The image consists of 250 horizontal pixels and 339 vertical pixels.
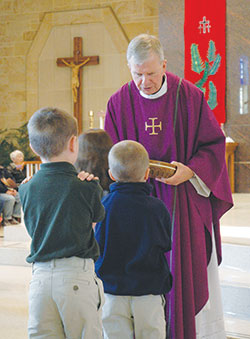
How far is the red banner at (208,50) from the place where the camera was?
29.5 ft

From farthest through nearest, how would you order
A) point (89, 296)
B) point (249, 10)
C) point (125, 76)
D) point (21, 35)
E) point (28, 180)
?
point (21, 35) → point (125, 76) → point (249, 10) → point (28, 180) → point (89, 296)

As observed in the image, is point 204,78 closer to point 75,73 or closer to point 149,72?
point 75,73

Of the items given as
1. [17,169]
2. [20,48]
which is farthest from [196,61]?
[20,48]

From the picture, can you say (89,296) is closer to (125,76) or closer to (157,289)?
(157,289)

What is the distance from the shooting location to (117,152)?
238 cm

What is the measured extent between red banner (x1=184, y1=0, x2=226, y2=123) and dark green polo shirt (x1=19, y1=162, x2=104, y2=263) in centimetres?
719

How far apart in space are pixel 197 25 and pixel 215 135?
668cm

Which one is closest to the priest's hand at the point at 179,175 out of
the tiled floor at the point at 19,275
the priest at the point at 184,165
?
the priest at the point at 184,165

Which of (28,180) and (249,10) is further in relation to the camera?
(249,10)

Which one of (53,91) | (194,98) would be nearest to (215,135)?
(194,98)

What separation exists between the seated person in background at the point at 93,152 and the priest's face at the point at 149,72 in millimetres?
382

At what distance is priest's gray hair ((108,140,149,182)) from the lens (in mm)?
2371

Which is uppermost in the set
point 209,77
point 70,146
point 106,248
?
point 209,77

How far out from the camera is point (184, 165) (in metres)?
2.80
